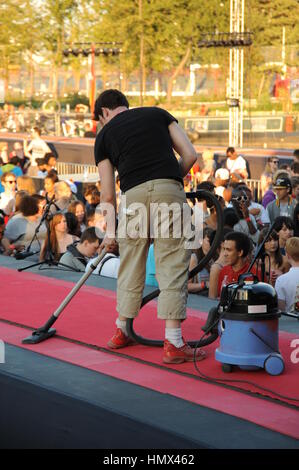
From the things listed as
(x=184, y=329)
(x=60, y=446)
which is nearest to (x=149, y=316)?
(x=184, y=329)

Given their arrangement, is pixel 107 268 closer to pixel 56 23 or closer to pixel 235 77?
pixel 235 77

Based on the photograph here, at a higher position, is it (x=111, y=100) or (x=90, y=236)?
(x=111, y=100)

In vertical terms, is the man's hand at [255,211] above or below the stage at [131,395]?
below

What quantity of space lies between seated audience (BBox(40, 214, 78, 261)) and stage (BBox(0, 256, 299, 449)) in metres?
2.70

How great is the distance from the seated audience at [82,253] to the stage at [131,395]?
82.9 inches

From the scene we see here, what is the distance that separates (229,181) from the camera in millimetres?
14430

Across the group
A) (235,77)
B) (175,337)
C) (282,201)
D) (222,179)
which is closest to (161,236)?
(175,337)

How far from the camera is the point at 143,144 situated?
5348 millimetres

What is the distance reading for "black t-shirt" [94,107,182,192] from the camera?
535 cm

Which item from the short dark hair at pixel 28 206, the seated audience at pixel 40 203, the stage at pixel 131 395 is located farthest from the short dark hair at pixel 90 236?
the stage at pixel 131 395

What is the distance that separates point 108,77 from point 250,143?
1880cm

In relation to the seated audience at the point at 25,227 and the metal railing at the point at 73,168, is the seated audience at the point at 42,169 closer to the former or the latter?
the metal railing at the point at 73,168

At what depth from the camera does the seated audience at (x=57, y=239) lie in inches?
365

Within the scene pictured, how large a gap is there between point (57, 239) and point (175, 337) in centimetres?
424
